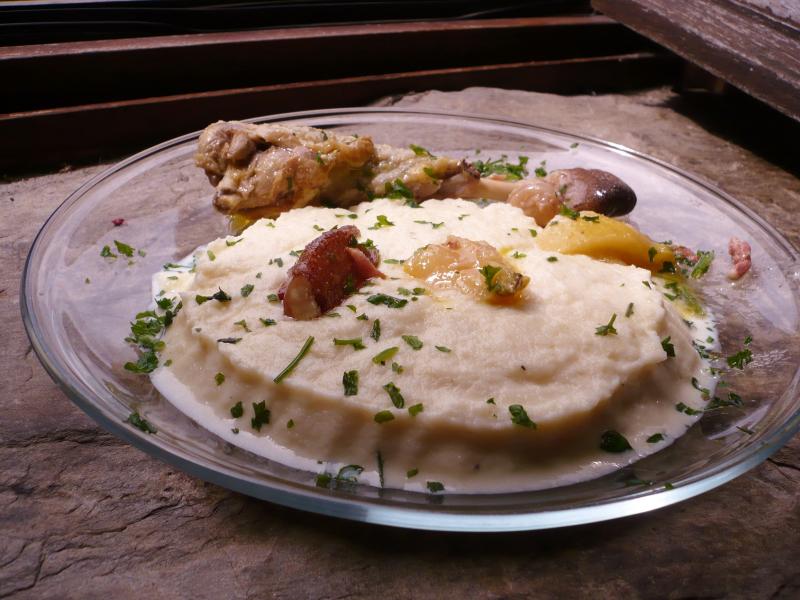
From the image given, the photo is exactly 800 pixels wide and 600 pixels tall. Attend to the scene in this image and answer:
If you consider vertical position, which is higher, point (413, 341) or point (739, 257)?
point (413, 341)

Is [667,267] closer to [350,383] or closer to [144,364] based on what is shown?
[350,383]

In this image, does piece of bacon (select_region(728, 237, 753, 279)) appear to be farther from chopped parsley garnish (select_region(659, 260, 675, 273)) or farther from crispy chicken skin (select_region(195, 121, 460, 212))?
Answer: crispy chicken skin (select_region(195, 121, 460, 212))

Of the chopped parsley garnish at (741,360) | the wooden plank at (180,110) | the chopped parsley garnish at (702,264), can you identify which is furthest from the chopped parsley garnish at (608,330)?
the wooden plank at (180,110)

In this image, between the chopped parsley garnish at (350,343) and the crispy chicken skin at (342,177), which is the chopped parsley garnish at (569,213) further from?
the chopped parsley garnish at (350,343)

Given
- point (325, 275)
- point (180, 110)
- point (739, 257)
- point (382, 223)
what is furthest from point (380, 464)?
point (180, 110)

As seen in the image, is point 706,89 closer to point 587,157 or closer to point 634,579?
point 587,157
